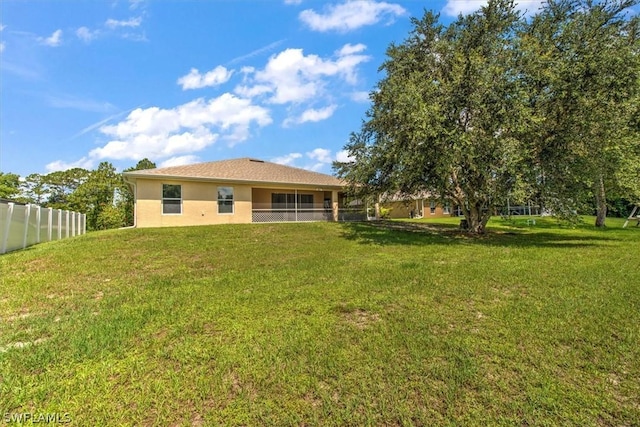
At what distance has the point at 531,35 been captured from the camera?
38.1 ft

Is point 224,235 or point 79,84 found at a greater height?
point 79,84

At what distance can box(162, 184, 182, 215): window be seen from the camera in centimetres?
1686

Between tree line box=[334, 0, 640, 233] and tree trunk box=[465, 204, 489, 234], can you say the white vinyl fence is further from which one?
tree trunk box=[465, 204, 489, 234]

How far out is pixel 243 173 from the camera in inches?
764

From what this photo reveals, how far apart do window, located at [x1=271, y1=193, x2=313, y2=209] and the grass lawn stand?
1435cm

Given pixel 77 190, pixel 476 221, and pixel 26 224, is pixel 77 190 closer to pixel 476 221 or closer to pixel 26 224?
pixel 26 224

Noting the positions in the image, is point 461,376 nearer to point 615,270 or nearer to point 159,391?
point 159,391

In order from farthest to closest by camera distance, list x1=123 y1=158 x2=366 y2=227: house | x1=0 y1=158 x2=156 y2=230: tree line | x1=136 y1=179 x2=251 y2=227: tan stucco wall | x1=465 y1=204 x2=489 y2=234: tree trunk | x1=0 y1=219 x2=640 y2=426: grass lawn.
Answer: x1=0 y1=158 x2=156 y2=230: tree line, x1=123 y1=158 x2=366 y2=227: house, x1=136 y1=179 x2=251 y2=227: tan stucco wall, x1=465 y1=204 x2=489 y2=234: tree trunk, x1=0 y1=219 x2=640 y2=426: grass lawn

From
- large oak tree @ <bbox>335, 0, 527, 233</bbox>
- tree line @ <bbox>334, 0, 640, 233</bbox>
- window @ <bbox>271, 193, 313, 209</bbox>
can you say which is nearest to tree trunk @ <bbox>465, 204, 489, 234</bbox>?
large oak tree @ <bbox>335, 0, 527, 233</bbox>

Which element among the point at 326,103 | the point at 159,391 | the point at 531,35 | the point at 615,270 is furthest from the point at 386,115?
the point at 159,391

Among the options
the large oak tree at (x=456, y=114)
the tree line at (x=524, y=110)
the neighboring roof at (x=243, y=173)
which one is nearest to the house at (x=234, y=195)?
the neighboring roof at (x=243, y=173)

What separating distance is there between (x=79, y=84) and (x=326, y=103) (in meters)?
13.6

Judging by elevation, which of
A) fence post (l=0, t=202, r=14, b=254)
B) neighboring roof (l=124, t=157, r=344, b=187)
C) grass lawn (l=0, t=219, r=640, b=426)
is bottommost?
grass lawn (l=0, t=219, r=640, b=426)

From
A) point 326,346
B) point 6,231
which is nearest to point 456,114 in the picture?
point 326,346
